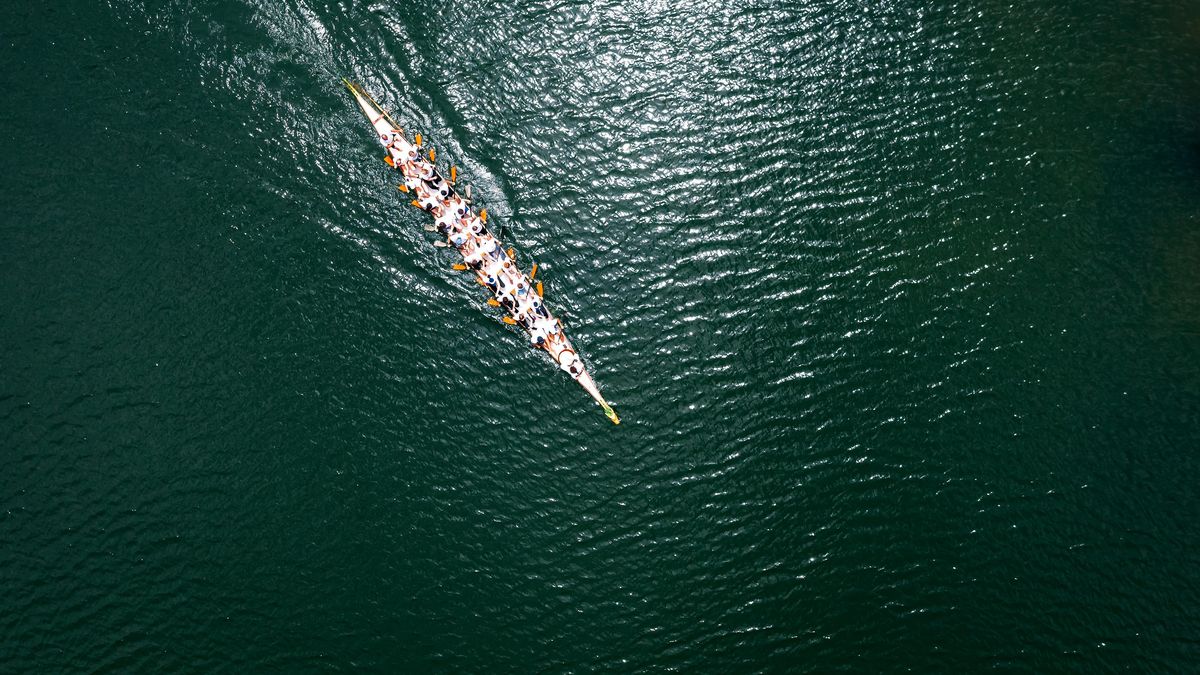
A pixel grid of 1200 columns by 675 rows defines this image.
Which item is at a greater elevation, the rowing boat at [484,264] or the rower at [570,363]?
the rowing boat at [484,264]

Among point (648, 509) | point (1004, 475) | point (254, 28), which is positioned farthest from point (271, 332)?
point (1004, 475)

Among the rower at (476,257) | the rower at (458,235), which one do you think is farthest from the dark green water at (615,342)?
the rower at (458,235)

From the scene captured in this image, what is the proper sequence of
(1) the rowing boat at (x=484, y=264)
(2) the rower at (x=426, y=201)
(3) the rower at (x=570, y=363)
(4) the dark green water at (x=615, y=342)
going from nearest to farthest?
(4) the dark green water at (x=615, y=342) → (3) the rower at (x=570, y=363) → (1) the rowing boat at (x=484, y=264) → (2) the rower at (x=426, y=201)

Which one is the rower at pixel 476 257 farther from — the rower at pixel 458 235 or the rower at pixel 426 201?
the rower at pixel 426 201

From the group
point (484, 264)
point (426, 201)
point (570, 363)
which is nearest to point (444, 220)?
point (426, 201)

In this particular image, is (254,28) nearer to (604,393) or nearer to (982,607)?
(604,393)

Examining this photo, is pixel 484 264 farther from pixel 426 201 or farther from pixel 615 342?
pixel 615 342
